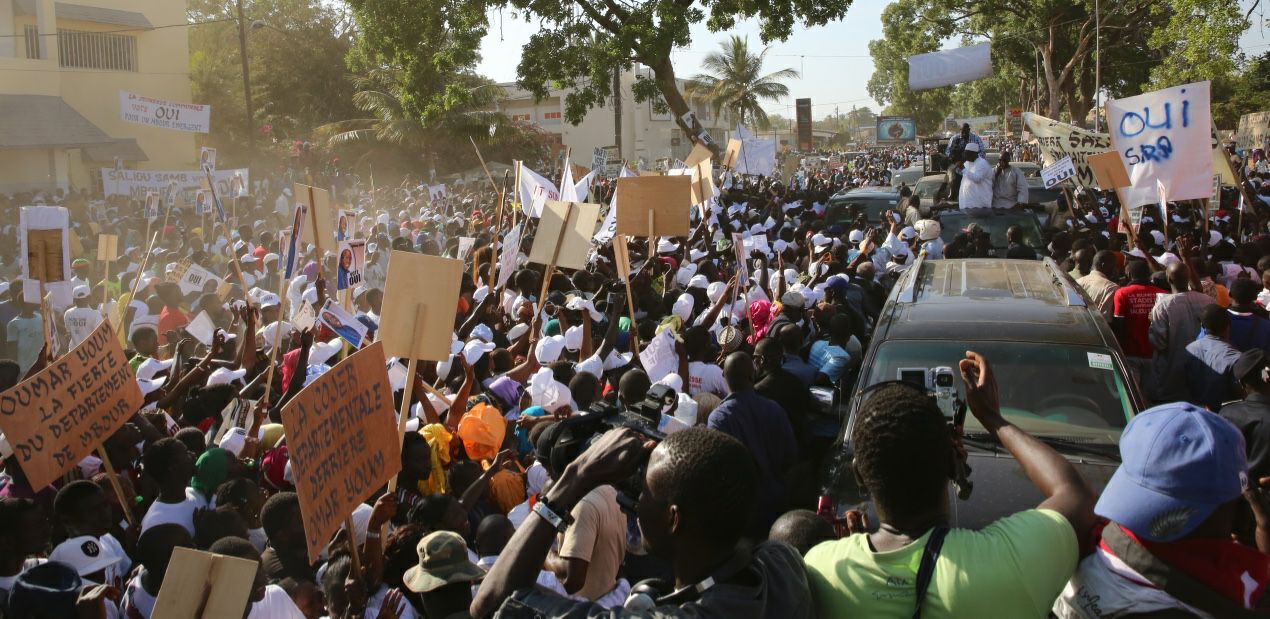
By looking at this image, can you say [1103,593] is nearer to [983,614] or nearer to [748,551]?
[983,614]

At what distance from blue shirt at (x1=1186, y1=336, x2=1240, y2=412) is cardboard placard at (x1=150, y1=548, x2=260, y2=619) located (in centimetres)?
500

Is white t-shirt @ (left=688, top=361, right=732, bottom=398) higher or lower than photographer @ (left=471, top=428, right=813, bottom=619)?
lower

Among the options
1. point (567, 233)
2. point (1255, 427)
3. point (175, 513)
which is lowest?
point (175, 513)

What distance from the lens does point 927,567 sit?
2.28 meters

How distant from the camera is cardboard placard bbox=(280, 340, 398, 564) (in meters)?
3.21

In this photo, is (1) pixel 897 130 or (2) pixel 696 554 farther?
(1) pixel 897 130

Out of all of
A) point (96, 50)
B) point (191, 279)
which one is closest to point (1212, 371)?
point (191, 279)

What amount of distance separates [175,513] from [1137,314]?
603 cm

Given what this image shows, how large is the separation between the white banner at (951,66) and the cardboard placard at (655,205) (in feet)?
Answer: 66.3

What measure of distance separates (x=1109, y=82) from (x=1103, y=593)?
134 ft

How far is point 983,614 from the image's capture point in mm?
2234

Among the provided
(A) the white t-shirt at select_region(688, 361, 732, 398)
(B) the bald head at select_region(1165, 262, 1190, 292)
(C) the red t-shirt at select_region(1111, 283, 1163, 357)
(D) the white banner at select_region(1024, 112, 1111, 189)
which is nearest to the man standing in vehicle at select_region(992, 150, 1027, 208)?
(D) the white banner at select_region(1024, 112, 1111, 189)

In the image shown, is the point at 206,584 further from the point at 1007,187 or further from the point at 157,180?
the point at 157,180

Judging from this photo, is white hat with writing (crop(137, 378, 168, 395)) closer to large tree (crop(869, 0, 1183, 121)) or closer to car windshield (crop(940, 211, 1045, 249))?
car windshield (crop(940, 211, 1045, 249))
